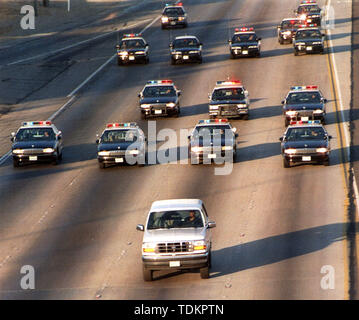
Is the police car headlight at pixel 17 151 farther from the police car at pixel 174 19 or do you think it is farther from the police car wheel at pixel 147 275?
the police car at pixel 174 19

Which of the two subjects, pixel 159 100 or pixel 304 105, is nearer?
pixel 304 105

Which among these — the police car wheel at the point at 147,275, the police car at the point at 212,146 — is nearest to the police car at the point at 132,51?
the police car at the point at 212,146

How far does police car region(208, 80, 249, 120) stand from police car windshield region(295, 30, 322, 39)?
18938 mm

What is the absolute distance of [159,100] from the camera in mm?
52781

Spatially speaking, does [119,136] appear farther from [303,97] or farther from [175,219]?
[175,219]

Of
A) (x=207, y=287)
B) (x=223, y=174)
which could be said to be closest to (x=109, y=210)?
(x=223, y=174)

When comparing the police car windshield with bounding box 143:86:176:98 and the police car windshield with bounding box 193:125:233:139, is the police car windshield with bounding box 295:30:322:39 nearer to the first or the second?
the police car windshield with bounding box 143:86:176:98

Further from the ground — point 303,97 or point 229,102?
point 303,97

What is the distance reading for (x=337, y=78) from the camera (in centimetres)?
6172

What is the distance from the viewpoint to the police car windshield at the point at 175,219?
27.6 m

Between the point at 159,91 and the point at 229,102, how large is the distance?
172 inches

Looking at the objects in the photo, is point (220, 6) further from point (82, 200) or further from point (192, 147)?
point (82, 200)

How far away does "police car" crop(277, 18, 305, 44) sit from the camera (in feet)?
245

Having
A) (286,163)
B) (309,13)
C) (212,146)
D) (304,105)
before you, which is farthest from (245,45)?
(286,163)
